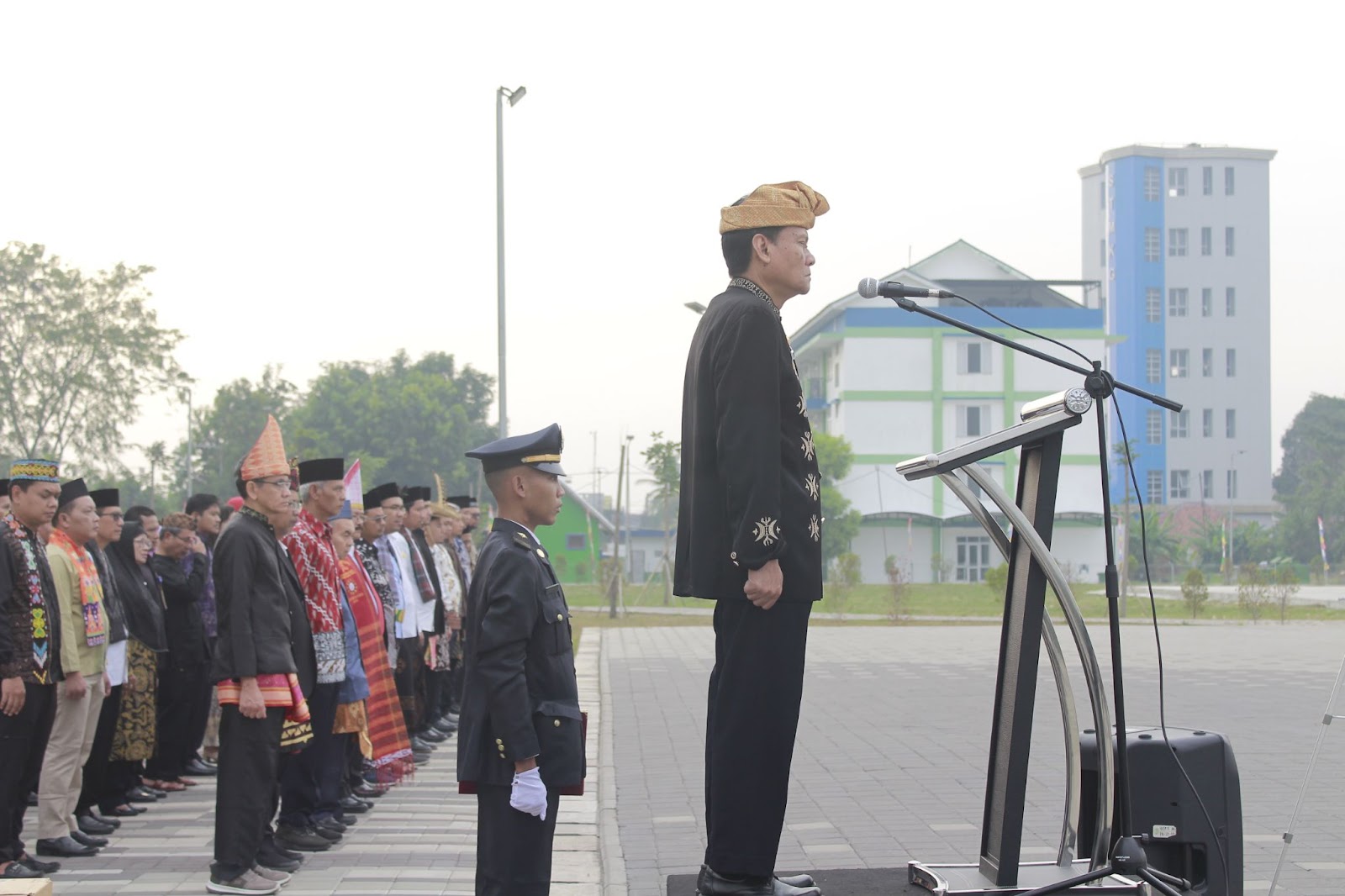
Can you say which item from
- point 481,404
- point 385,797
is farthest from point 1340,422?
point 385,797

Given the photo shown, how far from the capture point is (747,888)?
14.4 feet

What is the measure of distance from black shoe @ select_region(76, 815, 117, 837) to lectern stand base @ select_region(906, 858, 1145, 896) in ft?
16.3

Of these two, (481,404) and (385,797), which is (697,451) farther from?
(481,404)

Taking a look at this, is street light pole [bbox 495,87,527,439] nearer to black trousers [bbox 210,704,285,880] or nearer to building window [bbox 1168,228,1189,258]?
black trousers [bbox 210,704,285,880]

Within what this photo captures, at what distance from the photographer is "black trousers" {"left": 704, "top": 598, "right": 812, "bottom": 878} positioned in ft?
14.3

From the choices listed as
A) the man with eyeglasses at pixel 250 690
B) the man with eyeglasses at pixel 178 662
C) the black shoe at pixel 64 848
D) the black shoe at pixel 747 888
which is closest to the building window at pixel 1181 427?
the man with eyeglasses at pixel 178 662

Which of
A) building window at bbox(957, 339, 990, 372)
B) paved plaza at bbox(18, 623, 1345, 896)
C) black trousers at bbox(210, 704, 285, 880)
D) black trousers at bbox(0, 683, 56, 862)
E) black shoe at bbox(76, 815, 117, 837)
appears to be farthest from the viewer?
building window at bbox(957, 339, 990, 372)

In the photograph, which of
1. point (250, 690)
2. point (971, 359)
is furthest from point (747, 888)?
point (971, 359)

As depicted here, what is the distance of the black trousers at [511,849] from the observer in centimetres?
436

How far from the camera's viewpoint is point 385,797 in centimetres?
922

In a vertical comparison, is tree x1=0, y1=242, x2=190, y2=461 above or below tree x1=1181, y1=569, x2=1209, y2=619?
above

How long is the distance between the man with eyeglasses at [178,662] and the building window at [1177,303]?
75881 millimetres

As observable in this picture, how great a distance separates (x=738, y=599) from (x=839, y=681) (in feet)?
39.1

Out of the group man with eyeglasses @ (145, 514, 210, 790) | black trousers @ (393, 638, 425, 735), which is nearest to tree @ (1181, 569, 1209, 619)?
black trousers @ (393, 638, 425, 735)
